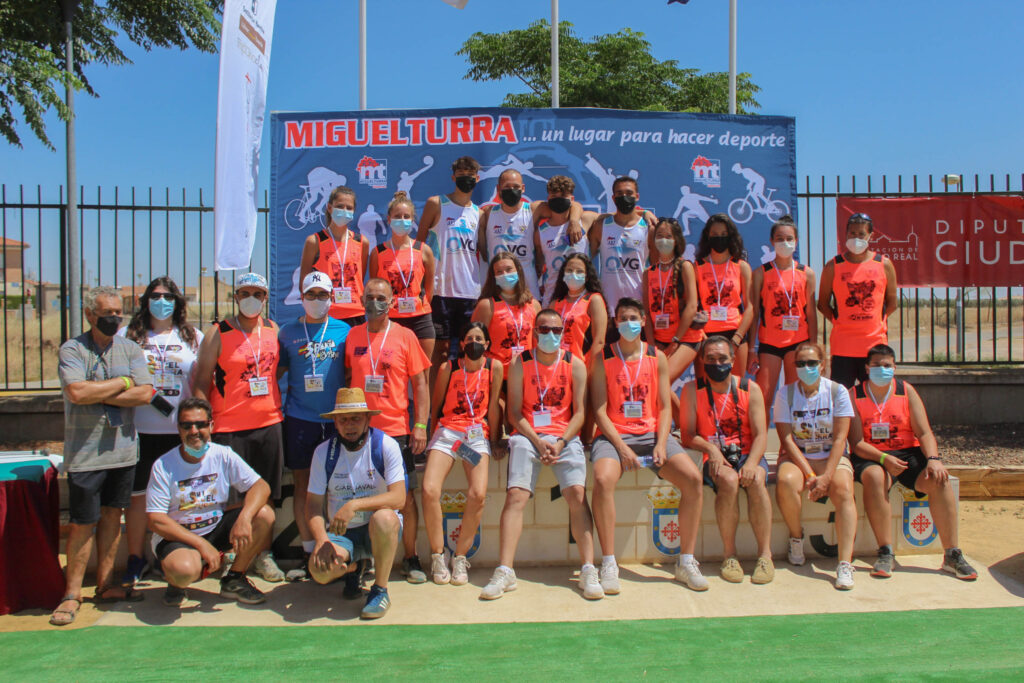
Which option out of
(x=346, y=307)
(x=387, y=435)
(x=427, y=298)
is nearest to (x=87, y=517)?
(x=387, y=435)

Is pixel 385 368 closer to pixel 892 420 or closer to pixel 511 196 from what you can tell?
pixel 511 196

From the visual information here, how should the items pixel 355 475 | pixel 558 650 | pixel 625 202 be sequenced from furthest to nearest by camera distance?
pixel 625 202
pixel 355 475
pixel 558 650

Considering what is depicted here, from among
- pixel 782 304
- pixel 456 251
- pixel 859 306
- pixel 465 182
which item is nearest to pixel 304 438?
pixel 456 251

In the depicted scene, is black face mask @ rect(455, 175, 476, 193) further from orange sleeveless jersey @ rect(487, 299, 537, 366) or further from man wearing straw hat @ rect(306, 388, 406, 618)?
man wearing straw hat @ rect(306, 388, 406, 618)

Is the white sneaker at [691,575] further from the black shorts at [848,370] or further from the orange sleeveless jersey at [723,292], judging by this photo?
the black shorts at [848,370]

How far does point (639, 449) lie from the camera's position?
4.93m

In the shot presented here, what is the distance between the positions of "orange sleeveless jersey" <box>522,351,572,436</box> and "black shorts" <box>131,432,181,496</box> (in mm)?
2193

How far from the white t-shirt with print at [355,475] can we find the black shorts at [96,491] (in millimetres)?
1082

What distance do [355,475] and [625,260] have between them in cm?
266

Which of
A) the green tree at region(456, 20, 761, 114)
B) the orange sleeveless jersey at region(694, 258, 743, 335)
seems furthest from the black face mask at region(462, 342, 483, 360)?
the green tree at region(456, 20, 761, 114)

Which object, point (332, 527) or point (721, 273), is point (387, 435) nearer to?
point (332, 527)

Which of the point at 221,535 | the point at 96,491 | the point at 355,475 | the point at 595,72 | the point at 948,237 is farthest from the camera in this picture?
the point at 595,72

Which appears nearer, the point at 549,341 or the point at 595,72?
the point at 549,341

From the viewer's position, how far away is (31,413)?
783 cm
